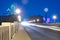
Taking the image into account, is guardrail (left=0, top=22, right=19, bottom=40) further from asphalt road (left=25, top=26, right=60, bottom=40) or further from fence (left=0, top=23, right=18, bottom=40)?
asphalt road (left=25, top=26, right=60, bottom=40)

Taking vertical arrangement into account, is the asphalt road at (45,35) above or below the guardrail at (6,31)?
below

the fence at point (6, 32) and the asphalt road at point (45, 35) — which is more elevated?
the fence at point (6, 32)

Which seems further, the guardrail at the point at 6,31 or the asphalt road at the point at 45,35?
the asphalt road at the point at 45,35

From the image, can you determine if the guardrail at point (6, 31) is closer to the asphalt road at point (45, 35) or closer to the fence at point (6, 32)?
the fence at point (6, 32)

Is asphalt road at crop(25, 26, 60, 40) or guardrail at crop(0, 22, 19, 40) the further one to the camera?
asphalt road at crop(25, 26, 60, 40)

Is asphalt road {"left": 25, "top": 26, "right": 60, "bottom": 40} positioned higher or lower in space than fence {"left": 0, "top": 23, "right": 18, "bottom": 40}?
lower

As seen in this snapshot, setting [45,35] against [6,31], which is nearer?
[6,31]

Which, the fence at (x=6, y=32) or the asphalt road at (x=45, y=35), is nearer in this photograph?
the fence at (x=6, y=32)

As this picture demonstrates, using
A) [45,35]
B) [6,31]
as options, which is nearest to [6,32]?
[6,31]

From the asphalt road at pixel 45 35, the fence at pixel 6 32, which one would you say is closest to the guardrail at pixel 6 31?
the fence at pixel 6 32

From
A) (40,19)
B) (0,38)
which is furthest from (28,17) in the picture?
(0,38)

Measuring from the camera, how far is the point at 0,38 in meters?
5.97

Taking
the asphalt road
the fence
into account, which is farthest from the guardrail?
the asphalt road

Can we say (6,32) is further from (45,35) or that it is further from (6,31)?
(45,35)
